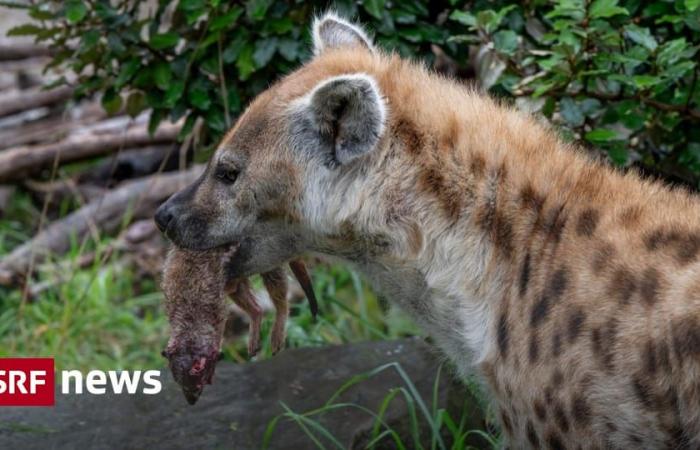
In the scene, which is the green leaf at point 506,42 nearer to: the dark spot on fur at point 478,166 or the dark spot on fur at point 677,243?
the dark spot on fur at point 478,166

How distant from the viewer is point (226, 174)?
11.7ft

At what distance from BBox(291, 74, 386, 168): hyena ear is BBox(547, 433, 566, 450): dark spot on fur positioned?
85 centimetres

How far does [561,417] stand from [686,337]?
377 mm

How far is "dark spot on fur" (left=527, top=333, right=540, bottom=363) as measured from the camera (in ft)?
10.4

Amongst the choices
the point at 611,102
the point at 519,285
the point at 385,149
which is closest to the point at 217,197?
the point at 385,149

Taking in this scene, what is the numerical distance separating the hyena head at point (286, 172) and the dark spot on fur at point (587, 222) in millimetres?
549

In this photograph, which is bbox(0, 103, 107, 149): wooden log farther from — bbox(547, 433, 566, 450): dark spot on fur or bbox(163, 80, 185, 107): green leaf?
bbox(547, 433, 566, 450): dark spot on fur

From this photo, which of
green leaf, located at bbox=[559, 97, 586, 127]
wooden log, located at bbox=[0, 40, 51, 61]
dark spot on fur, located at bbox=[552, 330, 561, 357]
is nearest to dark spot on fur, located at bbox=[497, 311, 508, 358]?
dark spot on fur, located at bbox=[552, 330, 561, 357]

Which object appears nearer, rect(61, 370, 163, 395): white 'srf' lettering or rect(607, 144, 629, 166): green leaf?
rect(607, 144, 629, 166): green leaf

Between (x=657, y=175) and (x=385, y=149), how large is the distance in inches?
52.5

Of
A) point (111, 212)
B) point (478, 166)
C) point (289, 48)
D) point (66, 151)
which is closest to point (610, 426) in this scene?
point (478, 166)

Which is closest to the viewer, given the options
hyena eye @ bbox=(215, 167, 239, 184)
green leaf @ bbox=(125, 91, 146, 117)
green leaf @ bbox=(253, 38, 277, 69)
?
hyena eye @ bbox=(215, 167, 239, 184)

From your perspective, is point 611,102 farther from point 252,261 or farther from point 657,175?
point 252,261

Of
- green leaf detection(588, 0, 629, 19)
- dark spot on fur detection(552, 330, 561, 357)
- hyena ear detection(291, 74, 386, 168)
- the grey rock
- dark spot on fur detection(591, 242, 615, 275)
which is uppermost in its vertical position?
green leaf detection(588, 0, 629, 19)
